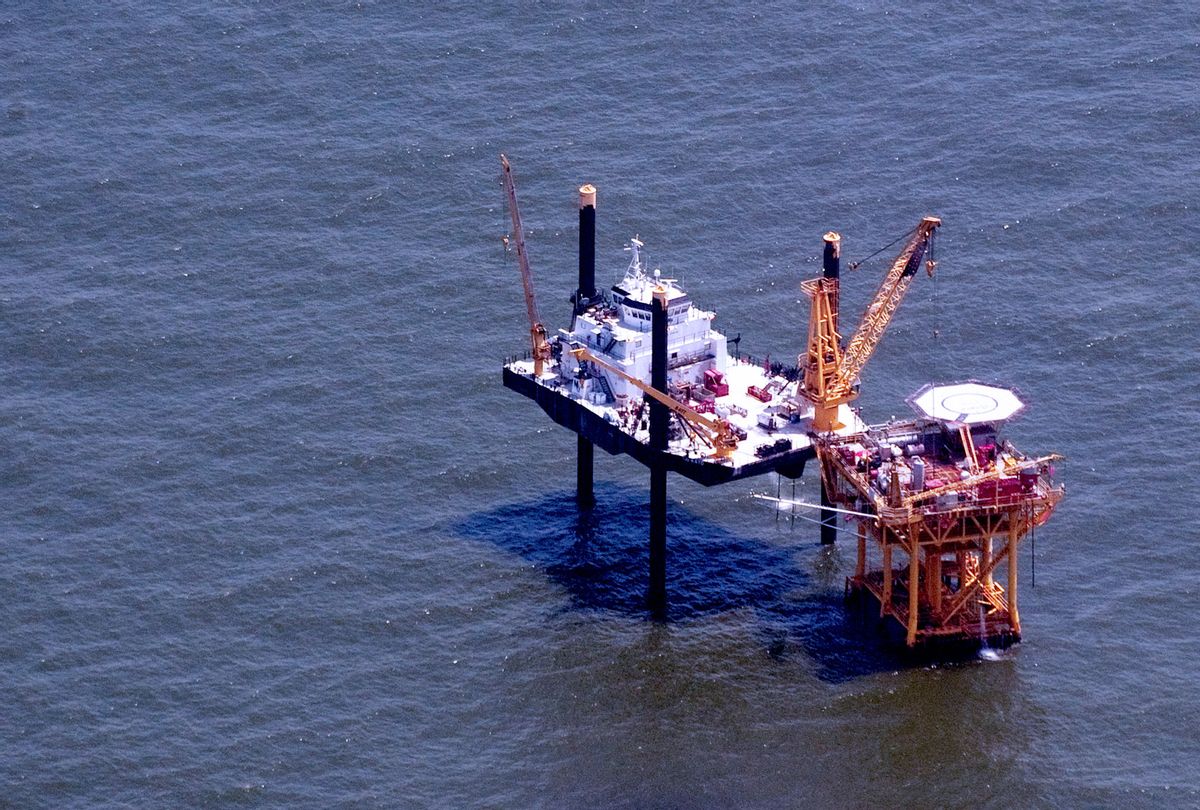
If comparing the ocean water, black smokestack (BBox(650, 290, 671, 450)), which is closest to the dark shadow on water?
the ocean water

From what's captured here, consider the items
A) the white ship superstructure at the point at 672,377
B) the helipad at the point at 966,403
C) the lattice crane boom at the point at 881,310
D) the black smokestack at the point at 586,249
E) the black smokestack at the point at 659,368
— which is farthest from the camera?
the black smokestack at the point at 586,249

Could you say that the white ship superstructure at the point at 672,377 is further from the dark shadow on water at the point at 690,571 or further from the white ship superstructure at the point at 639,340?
the dark shadow on water at the point at 690,571

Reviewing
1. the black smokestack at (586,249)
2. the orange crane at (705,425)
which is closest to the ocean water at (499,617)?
the orange crane at (705,425)

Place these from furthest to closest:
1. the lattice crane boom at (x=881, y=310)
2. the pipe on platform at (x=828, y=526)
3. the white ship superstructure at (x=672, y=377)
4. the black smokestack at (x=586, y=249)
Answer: the black smokestack at (x=586, y=249), the pipe on platform at (x=828, y=526), the lattice crane boom at (x=881, y=310), the white ship superstructure at (x=672, y=377)

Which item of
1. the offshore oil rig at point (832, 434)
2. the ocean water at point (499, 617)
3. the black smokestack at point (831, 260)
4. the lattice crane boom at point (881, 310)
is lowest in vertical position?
the ocean water at point (499, 617)

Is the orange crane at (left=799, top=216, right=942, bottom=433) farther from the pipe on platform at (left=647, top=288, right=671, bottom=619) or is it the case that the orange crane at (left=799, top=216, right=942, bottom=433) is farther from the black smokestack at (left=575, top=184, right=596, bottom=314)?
the black smokestack at (left=575, top=184, right=596, bottom=314)

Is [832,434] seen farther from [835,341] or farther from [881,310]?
[881,310]
